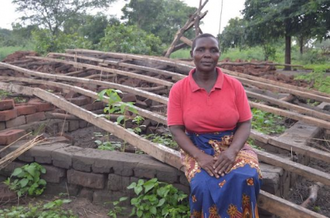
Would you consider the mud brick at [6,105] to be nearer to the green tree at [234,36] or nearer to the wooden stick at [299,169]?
the wooden stick at [299,169]

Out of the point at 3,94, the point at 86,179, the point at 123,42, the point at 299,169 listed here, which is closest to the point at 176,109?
the point at 299,169

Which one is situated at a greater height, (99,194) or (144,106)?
(144,106)

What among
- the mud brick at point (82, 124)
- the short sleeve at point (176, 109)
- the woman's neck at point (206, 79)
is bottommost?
the mud brick at point (82, 124)

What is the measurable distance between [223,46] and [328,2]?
6.47 m

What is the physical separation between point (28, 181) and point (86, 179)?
58cm

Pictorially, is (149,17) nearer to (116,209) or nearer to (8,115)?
(8,115)

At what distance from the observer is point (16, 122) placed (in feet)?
13.3

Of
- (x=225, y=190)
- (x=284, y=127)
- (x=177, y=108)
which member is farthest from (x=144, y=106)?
(x=225, y=190)

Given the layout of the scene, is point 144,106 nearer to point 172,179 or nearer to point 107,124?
point 107,124

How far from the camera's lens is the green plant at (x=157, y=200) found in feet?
8.89

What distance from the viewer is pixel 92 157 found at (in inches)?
123

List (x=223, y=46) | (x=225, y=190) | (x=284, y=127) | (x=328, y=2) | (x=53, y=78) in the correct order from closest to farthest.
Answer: (x=225, y=190)
(x=284, y=127)
(x=53, y=78)
(x=328, y=2)
(x=223, y=46)

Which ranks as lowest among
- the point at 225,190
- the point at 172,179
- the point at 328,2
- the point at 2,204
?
the point at 2,204

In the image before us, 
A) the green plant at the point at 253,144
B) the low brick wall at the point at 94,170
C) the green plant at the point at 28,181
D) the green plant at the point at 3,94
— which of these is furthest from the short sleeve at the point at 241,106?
the green plant at the point at 3,94
